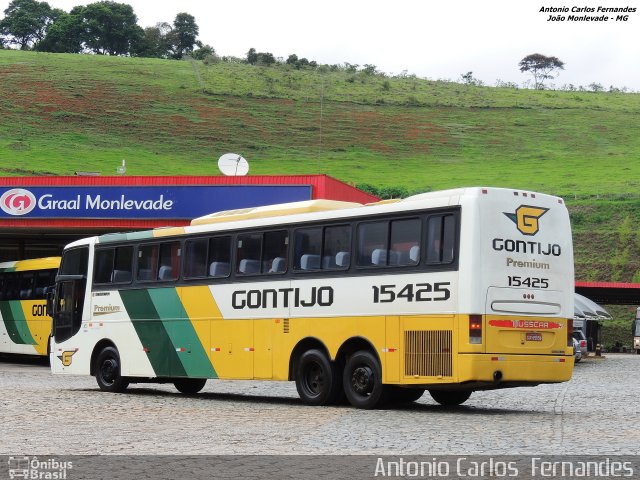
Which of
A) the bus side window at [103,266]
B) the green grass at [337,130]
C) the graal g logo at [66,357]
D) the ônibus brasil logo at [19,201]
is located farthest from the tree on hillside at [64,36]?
the bus side window at [103,266]

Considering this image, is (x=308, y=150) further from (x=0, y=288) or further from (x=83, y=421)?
(x=83, y=421)

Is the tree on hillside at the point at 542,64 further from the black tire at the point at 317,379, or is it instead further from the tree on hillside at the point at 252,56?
the black tire at the point at 317,379

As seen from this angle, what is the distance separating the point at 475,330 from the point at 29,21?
13894cm

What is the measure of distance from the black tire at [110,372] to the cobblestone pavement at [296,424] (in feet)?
1.15

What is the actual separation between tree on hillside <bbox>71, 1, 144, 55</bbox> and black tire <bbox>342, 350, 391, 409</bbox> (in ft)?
429

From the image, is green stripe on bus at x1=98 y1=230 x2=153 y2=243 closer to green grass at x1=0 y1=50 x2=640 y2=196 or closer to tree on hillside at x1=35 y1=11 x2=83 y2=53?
green grass at x1=0 y1=50 x2=640 y2=196

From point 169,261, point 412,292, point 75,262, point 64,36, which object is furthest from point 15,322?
point 64,36

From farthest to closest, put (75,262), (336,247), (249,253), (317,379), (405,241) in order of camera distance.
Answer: (75,262), (249,253), (317,379), (336,247), (405,241)

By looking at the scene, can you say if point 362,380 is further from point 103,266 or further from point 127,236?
point 103,266

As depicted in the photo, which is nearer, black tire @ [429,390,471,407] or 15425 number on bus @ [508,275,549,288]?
15425 number on bus @ [508,275,549,288]

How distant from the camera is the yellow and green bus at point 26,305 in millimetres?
36406

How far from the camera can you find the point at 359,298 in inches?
717

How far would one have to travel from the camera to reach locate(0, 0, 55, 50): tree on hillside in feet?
483

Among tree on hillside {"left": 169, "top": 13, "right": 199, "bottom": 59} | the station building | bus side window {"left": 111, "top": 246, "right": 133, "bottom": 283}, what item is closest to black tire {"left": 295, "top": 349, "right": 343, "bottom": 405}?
bus side window {"left": 111, "top": 246, "right": 133, "bottom": 283}
